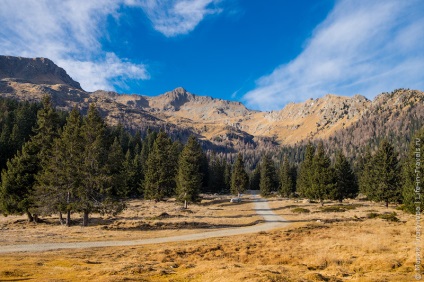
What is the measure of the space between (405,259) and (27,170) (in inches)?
1656

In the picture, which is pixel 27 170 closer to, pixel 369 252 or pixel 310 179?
pixel 369 252

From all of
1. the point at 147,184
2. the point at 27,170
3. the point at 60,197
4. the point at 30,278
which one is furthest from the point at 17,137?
the point at 30,278

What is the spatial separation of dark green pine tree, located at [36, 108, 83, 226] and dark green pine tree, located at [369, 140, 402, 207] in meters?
57.3

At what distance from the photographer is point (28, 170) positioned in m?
36.9

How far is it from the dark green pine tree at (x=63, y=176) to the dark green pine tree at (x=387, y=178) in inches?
2255

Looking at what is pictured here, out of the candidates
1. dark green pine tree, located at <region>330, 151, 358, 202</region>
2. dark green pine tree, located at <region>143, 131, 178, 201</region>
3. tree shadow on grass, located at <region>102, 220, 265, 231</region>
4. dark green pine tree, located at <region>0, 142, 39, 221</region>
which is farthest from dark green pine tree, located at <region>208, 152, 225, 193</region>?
dark green pine tree, located at <region>0, 142, 39, 221</region>

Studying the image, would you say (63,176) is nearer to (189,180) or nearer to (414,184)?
(189,180)

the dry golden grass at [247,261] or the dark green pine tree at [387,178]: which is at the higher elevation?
the dark green pine tree at [387,178]

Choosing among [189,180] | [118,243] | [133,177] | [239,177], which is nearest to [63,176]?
[118,243]

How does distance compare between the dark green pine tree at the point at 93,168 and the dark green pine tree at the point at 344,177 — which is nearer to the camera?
the dark green pine tree at the point at 93,168

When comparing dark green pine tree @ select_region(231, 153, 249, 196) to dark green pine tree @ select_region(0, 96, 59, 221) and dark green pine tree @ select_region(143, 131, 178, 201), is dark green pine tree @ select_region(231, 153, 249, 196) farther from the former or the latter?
dark green pine tree @ select_region(0, 96, 59, 221)

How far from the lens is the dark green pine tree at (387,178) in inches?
2225

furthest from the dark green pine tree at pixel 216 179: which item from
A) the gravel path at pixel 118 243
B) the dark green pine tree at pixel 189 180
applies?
the gravel path at pixel 118 243

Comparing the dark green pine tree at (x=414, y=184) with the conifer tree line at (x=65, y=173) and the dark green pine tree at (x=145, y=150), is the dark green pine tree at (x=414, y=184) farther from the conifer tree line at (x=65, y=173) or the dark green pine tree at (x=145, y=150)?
the dark green pine tree at (x=145, y=150)
